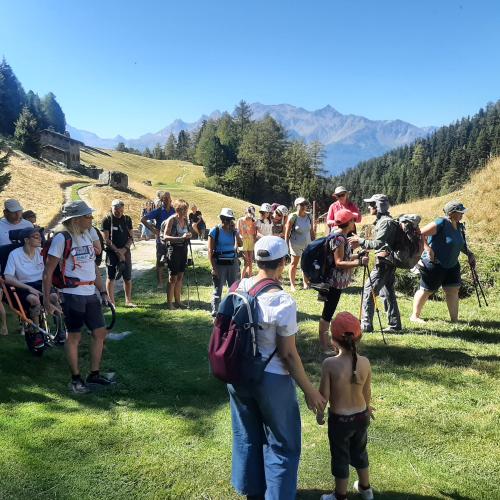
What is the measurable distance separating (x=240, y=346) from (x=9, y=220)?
6.17 meters

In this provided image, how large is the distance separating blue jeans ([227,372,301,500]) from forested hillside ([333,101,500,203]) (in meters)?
93.2

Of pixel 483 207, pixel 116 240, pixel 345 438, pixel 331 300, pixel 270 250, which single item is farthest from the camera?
pixel 483 207

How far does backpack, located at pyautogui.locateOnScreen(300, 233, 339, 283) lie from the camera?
5859 millimetres

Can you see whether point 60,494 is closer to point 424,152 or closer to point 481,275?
point 481,275

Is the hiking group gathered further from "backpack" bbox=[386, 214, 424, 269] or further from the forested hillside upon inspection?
the forested hillside

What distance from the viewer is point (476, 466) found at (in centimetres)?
392

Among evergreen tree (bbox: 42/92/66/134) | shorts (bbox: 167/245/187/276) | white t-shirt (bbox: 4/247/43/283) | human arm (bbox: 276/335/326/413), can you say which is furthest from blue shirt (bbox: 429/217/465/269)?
evergreen tree (bbox: 42/92/66/134)

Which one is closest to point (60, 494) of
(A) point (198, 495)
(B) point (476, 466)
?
(A) point (198, 495)

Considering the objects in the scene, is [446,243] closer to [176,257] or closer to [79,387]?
[176,257]

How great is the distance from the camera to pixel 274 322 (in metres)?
2.99

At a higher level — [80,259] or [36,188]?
[36,188]

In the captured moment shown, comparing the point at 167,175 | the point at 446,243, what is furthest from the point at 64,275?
the point at 167,175

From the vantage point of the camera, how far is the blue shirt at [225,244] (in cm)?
809

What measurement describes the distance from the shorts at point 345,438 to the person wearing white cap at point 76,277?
3.20m
